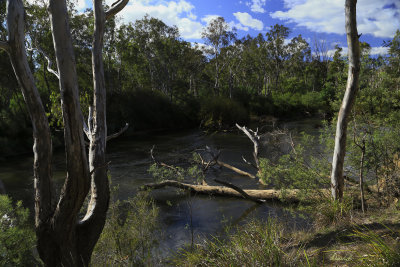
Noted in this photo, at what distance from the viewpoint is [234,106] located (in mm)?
30281

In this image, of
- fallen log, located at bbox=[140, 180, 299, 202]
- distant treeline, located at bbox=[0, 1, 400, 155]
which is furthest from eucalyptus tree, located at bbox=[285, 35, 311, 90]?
fallen log, located at bbox=[140, 180, 299, 202]

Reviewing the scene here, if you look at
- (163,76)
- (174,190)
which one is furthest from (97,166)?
(163,76)

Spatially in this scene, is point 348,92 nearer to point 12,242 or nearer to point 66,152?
point 66,152

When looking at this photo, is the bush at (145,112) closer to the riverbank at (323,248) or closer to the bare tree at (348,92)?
the bare tree at (348,92)

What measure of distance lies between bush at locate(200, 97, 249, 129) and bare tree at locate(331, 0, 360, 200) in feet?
72.3

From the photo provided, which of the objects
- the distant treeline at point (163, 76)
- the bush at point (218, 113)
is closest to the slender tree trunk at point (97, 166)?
the distant treeline at point (163, 76)

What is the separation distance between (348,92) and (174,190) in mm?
6823

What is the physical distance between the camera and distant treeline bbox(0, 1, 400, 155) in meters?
20.3

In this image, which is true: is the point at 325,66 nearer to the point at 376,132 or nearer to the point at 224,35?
the point at 224,35

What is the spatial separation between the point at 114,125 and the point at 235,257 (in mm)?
22623

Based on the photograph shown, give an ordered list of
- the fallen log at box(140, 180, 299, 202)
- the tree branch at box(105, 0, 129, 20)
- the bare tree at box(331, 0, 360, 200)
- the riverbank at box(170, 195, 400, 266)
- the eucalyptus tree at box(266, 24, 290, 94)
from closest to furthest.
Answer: the riverbank at box(170, 195, 400, 266), the tree branch at box(105, 0, 129, 20), the bare tree at box(331, 0, 360, 200), the fallen log at box(140, 180, 299, 202), the eucalyptus tree at box(266, 24, 290, 94)

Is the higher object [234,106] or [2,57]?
[2,57]

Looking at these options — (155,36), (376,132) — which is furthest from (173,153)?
(155,36)

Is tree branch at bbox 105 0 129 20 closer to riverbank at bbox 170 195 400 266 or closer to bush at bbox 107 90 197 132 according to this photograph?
riverbank at bbox 170 195 400 266
